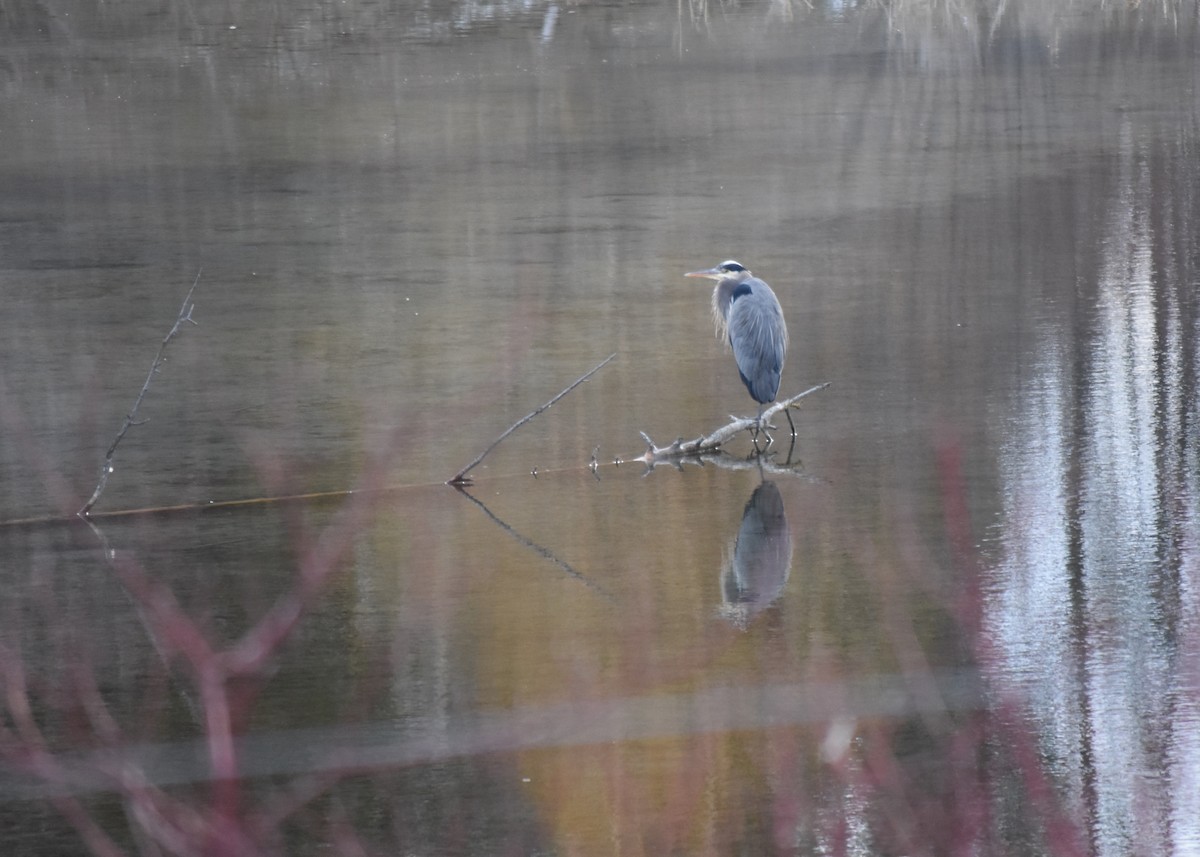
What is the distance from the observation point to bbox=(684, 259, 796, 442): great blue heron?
8.37 meters

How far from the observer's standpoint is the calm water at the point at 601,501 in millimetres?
4613

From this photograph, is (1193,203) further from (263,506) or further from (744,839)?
(744,839)

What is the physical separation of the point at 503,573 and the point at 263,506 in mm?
1389

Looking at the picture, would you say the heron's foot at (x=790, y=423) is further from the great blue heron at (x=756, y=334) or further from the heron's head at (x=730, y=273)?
the heron's head at (x=730, y=273)

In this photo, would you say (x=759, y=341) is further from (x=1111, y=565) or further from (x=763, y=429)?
(x=1111, y=565)

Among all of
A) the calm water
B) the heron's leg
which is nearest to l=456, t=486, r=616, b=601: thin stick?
the calm water

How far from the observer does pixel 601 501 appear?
7250 millimetres

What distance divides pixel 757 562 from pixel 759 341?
221cm

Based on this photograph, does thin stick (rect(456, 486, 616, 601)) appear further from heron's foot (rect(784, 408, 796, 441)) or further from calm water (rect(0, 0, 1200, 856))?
heron's foot (rect(784, 408, 796, 441))

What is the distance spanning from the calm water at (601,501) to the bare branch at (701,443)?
0.13 m

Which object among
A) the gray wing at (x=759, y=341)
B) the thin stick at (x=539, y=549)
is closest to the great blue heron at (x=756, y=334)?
the gray wing at (x=759, y=341)

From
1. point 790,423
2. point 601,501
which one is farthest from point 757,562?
point 790,423

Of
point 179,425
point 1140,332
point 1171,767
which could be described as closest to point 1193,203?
point 1140,332

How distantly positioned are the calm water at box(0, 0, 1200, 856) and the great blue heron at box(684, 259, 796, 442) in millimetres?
266
